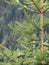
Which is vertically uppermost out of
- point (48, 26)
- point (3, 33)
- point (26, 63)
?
point (48, 26)

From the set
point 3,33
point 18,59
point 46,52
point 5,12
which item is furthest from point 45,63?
point 5,12

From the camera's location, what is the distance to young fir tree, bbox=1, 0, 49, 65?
486 cm

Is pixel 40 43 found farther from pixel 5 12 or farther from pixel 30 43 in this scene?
pixel 5 12

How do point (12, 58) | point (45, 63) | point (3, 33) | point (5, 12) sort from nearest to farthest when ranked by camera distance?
point (45, 63), point (12, 58), point (3, 33), point (5, 12)

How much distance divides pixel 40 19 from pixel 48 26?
0.23 metres

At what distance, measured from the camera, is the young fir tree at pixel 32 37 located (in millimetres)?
4855

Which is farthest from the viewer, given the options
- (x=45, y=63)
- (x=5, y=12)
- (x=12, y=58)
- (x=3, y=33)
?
(x=5, y=12)

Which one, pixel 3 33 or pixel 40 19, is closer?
pixel 40 19

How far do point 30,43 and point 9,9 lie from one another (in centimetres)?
14259

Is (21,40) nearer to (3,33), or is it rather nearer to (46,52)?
(46,52)

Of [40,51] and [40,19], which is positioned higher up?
[40,19]

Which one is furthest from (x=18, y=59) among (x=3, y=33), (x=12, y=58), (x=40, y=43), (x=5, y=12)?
(x=5, y=12)

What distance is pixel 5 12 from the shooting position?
14562cm

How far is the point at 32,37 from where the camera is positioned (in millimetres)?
5223
